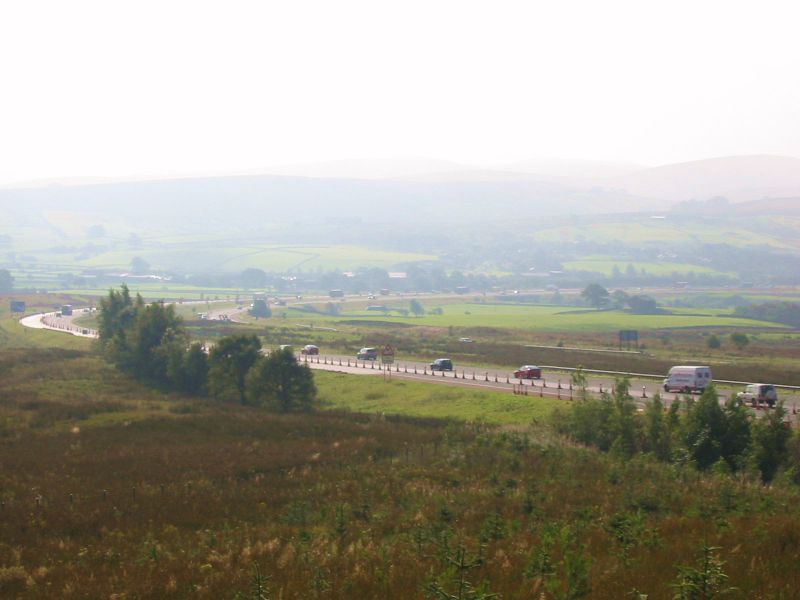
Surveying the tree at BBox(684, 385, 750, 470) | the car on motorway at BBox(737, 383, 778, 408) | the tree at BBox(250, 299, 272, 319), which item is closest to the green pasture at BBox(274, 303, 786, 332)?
the tree at BBox(250, 299, 272, 319)

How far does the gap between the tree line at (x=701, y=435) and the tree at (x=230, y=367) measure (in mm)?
30596

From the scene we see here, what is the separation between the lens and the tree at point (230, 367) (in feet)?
235

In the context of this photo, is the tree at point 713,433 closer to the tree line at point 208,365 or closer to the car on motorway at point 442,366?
the tree line at point 208,365

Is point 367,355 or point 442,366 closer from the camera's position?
point 442,366

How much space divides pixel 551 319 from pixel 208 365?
99305 millimetres

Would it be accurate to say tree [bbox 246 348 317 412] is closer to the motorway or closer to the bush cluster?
the motorway

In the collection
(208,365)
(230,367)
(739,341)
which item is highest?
(230,367)

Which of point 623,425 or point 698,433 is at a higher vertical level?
point 698,433

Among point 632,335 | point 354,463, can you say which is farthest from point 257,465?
point 632,335

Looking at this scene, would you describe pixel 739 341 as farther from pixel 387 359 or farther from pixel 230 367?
pixel 230 367

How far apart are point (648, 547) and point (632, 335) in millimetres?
89185

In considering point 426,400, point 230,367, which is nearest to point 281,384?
point 230,367

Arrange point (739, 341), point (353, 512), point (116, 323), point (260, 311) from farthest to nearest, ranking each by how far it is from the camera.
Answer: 1. point (260, 311)
2. point (739, 341)
3. point (116, 323)
4. point (353, 512)

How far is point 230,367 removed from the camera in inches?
2827
